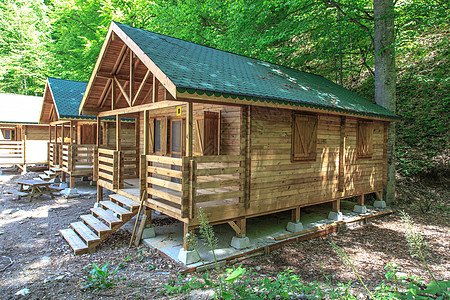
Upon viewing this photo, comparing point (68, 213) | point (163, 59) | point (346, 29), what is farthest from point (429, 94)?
point (68, 213)

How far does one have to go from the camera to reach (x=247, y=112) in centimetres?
647

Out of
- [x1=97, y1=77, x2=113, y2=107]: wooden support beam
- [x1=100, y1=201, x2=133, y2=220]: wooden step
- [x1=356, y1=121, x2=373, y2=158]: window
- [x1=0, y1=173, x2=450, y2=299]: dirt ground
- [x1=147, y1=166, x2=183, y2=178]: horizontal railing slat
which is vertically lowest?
[x1=0, y1=173, x2=450, y2=299]: dirt ground

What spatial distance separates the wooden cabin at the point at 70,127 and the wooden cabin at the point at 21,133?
291cm

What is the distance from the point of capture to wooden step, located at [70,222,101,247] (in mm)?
6475

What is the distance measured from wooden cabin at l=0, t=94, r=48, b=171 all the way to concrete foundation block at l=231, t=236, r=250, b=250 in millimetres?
17532

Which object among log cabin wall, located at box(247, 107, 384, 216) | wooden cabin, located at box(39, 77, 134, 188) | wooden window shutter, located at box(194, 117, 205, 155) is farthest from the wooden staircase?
wooden cabin, located at box(39, 77, 134, 188)

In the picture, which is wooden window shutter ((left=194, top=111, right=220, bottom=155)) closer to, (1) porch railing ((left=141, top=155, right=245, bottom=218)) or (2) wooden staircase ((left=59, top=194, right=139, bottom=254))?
(1) porch railing ((left=141, top=155, right=245, bottom=218))

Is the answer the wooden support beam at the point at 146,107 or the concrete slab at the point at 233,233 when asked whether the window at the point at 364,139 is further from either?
the wooden support beam at the point at 146,107

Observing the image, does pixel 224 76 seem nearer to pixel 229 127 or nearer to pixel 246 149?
pixel 229 127

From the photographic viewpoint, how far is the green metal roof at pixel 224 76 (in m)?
5.59

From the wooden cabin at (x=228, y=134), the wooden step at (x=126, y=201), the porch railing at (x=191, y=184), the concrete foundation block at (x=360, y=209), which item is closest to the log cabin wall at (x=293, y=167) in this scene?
the wooden cabin at (x=228, y=134)

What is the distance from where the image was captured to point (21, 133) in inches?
819

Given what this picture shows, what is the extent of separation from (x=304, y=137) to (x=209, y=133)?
8.59 ft

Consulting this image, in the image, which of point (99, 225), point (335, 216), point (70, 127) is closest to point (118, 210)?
point (99, 225)
